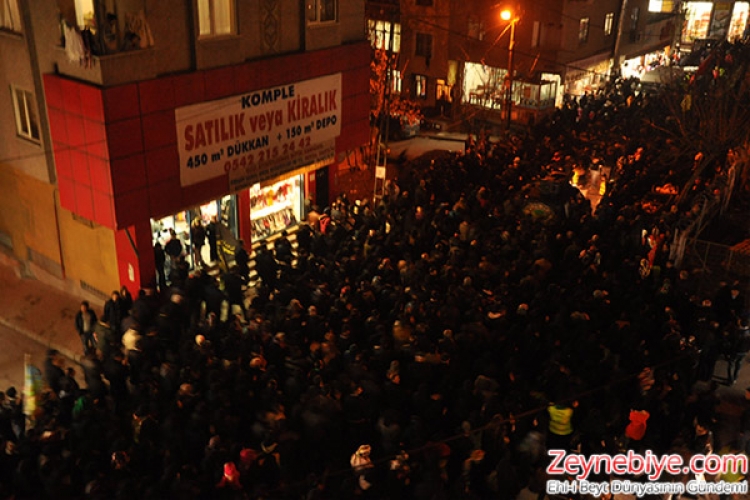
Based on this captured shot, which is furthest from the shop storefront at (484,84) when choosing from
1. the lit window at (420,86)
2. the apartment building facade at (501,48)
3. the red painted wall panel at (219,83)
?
the red painted wall panel at (219,83)

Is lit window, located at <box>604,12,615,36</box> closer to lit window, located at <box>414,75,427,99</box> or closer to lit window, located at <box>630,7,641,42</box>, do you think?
lit window, located at <box>630,7,641,42</box>

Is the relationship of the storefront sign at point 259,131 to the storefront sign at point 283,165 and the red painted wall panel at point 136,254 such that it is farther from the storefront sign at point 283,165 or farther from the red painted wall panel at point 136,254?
the red painted wall panel at point 136,254

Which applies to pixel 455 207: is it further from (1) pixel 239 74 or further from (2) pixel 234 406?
(2) pixel 234 406

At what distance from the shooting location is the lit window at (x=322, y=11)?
1805cm

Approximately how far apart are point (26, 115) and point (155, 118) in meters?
3.63

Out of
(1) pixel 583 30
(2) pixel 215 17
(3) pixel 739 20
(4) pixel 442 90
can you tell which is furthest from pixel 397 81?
(3) pixel 739 20

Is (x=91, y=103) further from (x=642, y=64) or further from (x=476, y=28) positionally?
(x=642, y=64)

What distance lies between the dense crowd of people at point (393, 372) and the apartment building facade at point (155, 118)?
228 cm

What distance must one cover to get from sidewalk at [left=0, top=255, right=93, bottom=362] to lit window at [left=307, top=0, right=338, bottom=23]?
29.5 feet

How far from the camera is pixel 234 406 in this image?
1014 centimetres

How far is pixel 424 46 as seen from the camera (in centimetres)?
3544

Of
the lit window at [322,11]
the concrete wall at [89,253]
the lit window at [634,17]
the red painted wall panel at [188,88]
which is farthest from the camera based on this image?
the lit window at [634,17]

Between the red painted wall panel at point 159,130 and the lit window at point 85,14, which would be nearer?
the lit window at point 85,14

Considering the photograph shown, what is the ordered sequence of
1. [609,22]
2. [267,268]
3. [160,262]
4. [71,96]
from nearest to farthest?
[71,96] → [267,268] → [160,262] → [609,22]
